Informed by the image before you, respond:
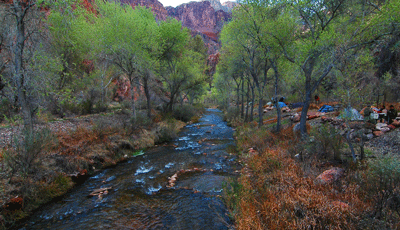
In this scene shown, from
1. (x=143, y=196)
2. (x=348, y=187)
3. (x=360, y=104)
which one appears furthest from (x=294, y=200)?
(x=143, y=196)

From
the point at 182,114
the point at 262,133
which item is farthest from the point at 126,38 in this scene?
the point at 182,114

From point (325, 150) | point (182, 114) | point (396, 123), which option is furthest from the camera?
point (182, 114)

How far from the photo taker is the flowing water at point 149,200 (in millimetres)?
5082

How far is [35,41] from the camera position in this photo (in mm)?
7031

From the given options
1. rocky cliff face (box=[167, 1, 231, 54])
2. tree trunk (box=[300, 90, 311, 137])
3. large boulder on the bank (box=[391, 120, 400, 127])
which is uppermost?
rocky cliff face (box=[167, 1, 231, 54])

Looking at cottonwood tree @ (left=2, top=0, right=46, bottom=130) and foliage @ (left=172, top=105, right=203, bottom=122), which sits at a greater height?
cottonwood tree @ (left=2, top=0, right=46, bottom=130)

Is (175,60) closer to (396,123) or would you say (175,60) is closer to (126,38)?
(126,38)

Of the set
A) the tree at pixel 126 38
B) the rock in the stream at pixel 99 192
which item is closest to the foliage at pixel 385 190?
the rock in the stream at pixel 99 192

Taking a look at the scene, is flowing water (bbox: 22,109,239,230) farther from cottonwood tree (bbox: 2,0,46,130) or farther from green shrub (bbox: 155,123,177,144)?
green shrub (bbox: 155,123,177,144)

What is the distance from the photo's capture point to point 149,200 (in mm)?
6301

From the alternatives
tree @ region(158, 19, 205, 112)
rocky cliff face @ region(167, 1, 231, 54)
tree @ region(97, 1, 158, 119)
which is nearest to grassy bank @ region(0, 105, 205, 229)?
tree @ region(97, 1, 158, 119)

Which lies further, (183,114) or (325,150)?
(183,114)

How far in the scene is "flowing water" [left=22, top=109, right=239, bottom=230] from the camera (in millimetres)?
5082

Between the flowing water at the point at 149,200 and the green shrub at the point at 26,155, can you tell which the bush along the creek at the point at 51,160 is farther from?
the flowing water at the point at 149,200
